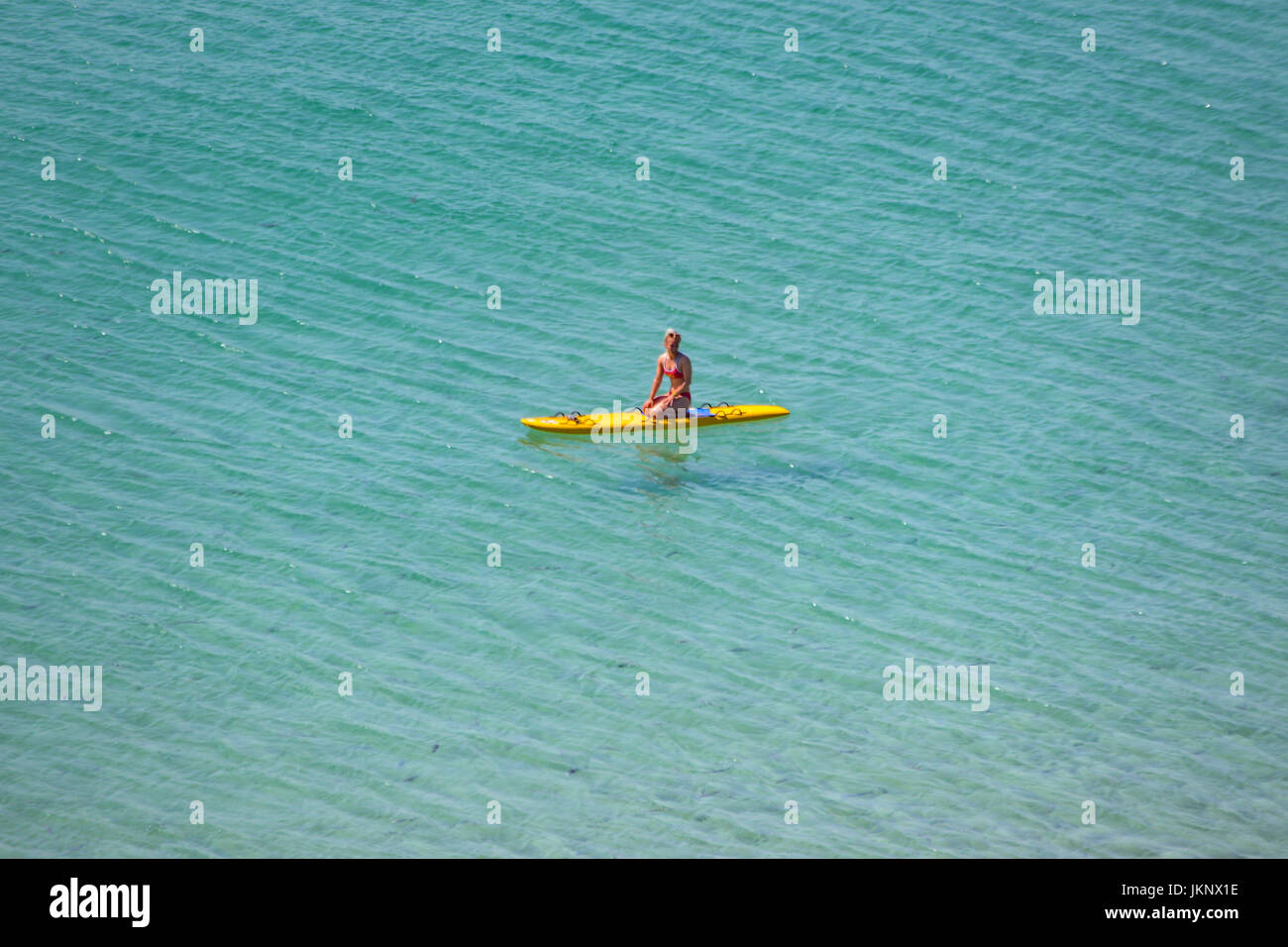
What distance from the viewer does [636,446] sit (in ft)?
67.4

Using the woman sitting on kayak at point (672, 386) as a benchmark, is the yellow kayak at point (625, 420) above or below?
below

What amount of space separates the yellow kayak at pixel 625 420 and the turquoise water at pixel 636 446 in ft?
1.24

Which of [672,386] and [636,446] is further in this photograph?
[636,446]

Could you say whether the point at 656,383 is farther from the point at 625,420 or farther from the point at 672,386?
the point at 625,420

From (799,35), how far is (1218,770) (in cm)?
2499

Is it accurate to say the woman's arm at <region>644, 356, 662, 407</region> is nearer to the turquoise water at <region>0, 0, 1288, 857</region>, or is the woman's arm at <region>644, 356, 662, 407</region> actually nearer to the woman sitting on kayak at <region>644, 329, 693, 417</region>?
the woman sitting on kayak at <region>644, 329, 693, 417</region>

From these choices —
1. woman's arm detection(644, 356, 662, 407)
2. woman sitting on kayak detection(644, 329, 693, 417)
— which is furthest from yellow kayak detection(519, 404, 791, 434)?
woman's arm detection(644, 356, 662, 407)

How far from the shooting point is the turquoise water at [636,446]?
1352 centimetres

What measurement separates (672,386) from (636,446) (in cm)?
108

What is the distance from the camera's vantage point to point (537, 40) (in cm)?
3309

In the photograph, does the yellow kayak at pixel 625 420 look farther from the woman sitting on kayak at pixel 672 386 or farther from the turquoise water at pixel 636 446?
the turquoise water at pixel 636 446

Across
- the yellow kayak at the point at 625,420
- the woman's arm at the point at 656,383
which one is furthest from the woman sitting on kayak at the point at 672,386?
the yellow kayak at the point at 625,420

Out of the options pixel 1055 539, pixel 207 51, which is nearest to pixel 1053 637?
pixel 1055 539

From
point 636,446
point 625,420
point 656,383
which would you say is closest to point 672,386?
point 656,383
